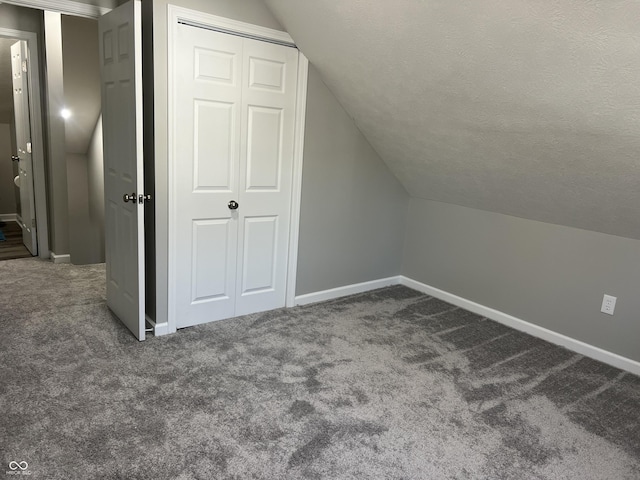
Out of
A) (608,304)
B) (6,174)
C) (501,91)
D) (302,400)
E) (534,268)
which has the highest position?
(501,91)

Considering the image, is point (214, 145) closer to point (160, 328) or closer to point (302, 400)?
point (160, 328)

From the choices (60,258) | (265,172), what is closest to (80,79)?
(60,258)

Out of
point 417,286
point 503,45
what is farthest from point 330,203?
point 503,45

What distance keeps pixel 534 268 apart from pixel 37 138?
171 inches

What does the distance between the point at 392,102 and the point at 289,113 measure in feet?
2.38

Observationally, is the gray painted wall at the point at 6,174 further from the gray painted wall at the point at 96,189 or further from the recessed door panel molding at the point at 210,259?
the recessed door panel molding at the point at 210,259

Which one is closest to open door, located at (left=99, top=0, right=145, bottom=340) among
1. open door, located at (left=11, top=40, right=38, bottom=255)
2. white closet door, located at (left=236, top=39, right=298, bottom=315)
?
white closet door, located at (left=236, top=39, right=298, bottom=315)

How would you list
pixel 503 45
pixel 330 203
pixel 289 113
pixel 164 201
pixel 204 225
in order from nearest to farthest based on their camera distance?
pixel 503 45
pixel 164 201
pixel 204 225
pixel 289 113
pixel 330 203

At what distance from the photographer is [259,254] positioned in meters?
3.36

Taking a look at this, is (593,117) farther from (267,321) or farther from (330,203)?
(267,321)

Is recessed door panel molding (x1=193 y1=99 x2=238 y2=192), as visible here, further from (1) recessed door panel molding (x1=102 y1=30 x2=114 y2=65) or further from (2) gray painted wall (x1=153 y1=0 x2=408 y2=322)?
(1) recessed door panel molding (x1=102 y1=30 x2=114 y2=65)

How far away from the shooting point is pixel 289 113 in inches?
129

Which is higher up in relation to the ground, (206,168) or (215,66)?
(215,66)

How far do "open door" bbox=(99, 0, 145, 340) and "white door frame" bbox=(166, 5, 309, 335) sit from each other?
0.20 meters
